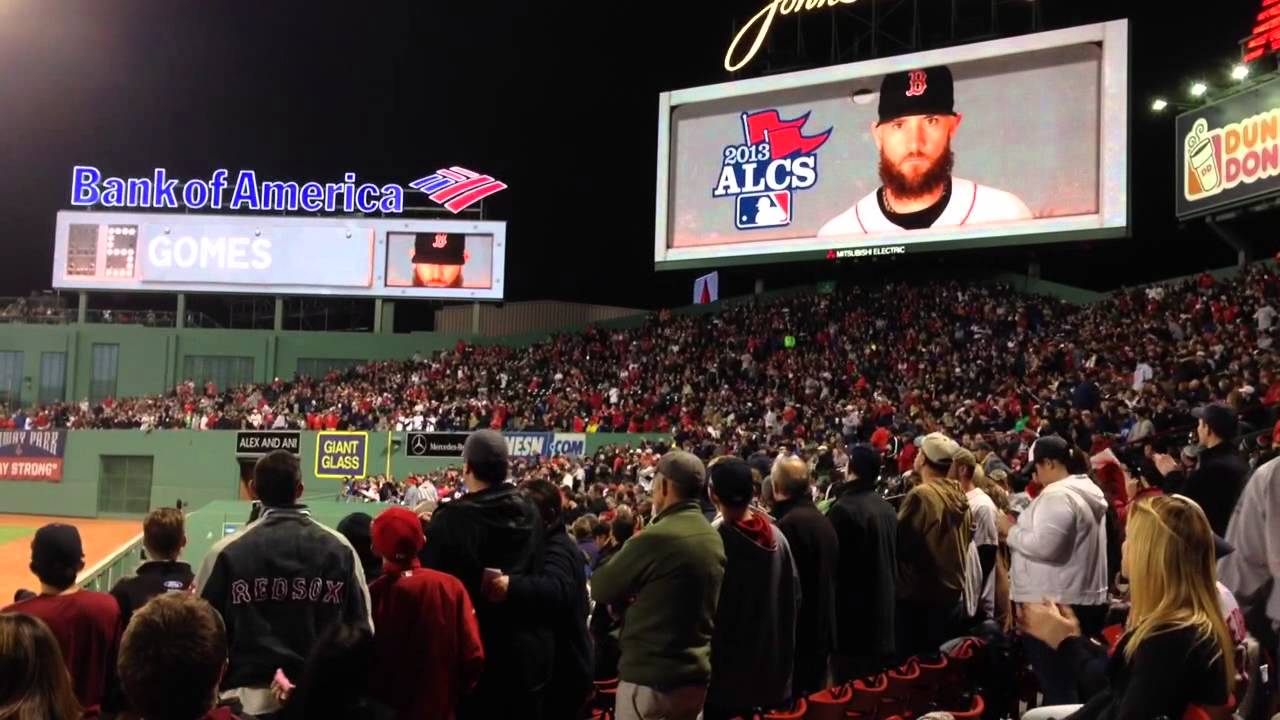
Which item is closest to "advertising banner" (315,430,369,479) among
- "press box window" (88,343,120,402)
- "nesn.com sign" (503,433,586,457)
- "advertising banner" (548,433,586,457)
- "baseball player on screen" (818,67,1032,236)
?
"nesn.com sign" (503,433,586,457)

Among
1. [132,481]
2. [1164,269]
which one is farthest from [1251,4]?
[132,481]

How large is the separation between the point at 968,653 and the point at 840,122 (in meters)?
27.5

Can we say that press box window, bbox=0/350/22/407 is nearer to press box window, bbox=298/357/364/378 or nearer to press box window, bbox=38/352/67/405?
press box window, bbox=38/352/67/405

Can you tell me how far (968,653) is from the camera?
5.69m

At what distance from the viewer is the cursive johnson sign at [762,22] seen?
3229 centimetres

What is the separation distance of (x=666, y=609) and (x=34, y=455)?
128ft

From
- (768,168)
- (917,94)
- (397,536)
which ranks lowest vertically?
(397,536)

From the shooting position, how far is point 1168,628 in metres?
3.08

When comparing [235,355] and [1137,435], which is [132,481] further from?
[1137,435]

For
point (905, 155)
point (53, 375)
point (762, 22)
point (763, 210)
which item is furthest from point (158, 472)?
point (905, 155)

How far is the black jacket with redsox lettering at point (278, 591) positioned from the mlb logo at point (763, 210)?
28.5 m

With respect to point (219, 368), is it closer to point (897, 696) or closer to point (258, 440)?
point (258, 440)

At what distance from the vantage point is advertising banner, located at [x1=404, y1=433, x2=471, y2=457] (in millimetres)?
31781

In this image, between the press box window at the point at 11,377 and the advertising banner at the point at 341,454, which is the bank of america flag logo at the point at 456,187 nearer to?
the advertising banner at the point at 341,454
